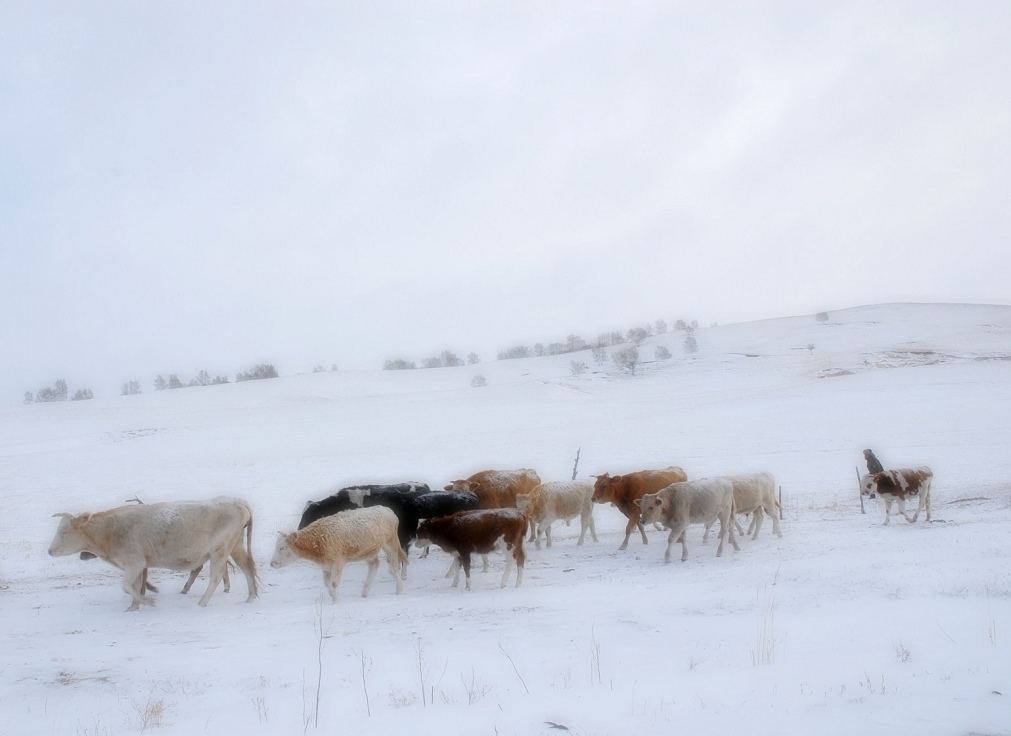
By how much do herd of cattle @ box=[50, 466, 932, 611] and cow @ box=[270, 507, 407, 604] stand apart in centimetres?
2

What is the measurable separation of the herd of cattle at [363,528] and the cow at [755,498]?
0.08ft

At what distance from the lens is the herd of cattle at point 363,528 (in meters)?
10.1

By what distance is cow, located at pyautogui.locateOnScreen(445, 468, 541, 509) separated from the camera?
50.0 feet

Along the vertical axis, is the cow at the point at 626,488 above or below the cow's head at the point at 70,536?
below

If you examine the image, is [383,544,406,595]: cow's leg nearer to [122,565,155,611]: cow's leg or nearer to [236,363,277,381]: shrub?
[122,565,155,611]: cow's leg

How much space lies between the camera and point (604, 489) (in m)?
14.5

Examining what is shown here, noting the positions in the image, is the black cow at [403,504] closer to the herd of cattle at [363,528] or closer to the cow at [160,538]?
the herd of cattle at [363,528]

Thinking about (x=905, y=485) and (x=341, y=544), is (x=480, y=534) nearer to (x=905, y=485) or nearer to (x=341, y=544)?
(x=341, y=544)

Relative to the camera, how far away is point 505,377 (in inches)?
3971

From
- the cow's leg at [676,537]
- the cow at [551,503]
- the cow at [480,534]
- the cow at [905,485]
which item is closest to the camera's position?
the cow at [480,534]

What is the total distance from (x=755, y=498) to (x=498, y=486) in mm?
5525

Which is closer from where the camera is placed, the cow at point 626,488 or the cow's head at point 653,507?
the cow's head at point 653,507

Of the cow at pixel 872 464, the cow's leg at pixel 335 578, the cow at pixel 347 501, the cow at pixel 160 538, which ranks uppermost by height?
the cow at pixel 160 538

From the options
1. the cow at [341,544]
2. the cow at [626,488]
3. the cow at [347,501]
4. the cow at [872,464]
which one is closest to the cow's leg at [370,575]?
the cow at [341,544]
